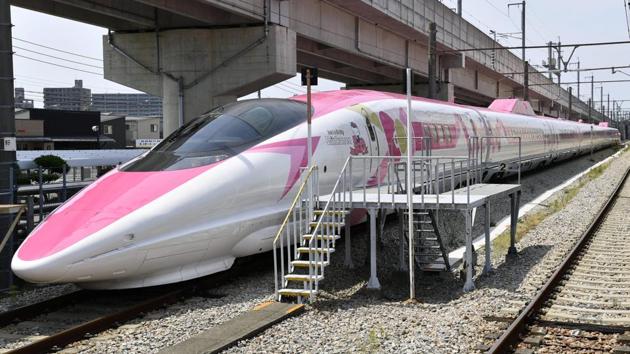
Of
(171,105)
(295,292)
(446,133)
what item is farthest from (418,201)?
(171,105)

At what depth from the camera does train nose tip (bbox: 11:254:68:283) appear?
22.9ft

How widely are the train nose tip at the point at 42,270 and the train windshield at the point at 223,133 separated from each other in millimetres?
1955

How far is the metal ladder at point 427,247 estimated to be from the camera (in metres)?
10.4

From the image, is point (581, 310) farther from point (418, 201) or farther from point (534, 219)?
point (534, 219)

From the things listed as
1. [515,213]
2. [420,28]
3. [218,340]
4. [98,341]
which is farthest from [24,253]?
[420,28]

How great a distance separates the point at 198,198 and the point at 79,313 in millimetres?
1880

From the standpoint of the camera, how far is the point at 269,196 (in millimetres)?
9109

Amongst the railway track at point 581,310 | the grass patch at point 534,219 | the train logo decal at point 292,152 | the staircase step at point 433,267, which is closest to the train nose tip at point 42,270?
the train logo decal at point 292,152

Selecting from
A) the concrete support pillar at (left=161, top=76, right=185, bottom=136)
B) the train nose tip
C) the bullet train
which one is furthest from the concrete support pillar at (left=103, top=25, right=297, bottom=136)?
the train nose tip

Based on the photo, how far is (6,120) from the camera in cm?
941

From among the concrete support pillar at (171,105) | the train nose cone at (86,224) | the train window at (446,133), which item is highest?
the concrete support pillar at (171,105)

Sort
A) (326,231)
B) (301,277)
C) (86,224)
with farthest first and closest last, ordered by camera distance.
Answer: (326,231), (301,277), (86,224)

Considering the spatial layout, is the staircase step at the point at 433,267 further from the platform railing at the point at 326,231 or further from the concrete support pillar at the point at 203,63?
the concrete support pillar at the point at 203,63

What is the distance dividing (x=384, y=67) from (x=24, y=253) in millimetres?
26073
